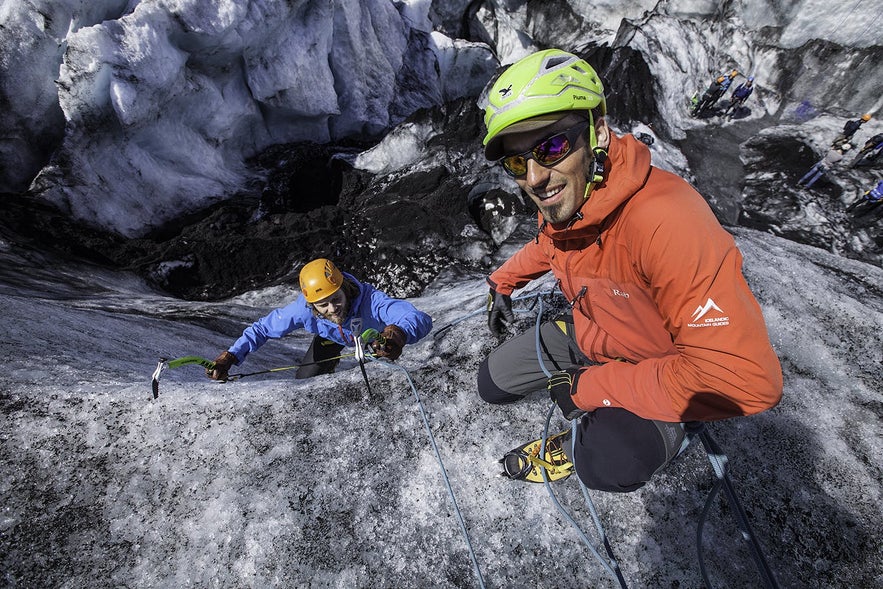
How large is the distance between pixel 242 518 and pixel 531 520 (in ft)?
5.72

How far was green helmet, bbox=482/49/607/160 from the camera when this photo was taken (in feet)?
6.14

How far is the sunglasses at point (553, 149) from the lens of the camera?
6.23 ft

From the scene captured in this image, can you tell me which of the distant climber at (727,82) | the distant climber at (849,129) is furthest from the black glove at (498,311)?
the distant climber at (727,82)

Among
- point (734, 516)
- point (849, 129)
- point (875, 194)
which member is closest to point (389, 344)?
point (734, 516)

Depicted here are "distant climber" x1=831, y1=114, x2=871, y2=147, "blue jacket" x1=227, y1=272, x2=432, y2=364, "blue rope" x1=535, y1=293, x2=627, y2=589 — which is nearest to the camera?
"blue rope" x1=535, y1=293, x2=627, y2=589

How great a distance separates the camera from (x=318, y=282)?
3539mm

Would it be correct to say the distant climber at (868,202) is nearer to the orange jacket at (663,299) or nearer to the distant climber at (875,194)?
the distant climber at (875,194)

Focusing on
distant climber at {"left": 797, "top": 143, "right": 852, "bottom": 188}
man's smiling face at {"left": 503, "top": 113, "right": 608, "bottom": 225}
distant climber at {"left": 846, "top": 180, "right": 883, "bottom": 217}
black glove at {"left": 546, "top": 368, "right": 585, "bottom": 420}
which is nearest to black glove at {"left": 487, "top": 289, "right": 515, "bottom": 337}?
black glove at {"left": 546, "top": 368, "right": 585, "bottom": 420}

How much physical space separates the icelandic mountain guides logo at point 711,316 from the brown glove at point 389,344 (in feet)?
7.15

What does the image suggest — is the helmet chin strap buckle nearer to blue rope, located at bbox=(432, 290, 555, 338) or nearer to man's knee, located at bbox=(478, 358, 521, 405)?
man's knee, located at bbox=(478, 358, 521, 405)

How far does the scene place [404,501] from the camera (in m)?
2.54

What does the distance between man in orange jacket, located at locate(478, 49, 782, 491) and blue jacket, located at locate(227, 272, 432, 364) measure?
1.80 m

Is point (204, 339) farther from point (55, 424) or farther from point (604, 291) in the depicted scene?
point (604, 291)

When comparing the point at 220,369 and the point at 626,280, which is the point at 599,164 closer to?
the point at 626,280
